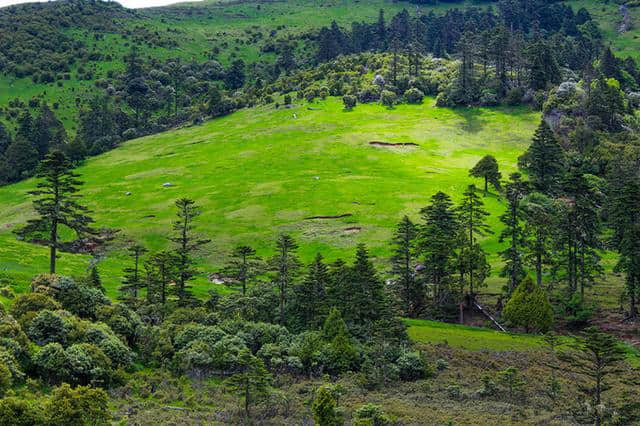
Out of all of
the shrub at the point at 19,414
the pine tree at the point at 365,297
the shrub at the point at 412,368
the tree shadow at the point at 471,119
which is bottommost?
the shrub at the point at 412,368

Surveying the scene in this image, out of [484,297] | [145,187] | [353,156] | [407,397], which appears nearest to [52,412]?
[407,397]

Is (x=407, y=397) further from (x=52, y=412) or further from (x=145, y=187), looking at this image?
(x=145, y=187)

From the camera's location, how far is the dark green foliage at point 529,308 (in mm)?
64125

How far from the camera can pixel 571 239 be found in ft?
238

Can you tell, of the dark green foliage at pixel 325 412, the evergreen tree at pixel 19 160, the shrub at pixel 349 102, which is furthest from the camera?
the shrub at pixel 349 102

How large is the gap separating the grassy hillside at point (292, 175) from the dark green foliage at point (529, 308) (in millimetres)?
16451

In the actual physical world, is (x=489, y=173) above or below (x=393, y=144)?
below

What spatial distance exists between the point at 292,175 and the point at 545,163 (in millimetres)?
50481

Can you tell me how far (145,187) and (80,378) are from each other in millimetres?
89210

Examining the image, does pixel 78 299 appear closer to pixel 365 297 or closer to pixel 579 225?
pixel 365 297

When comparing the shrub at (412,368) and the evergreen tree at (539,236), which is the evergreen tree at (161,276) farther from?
the evergreen tree at (539,236)

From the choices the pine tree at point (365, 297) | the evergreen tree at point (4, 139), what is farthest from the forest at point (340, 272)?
the evergreen tree at point (4, 139)

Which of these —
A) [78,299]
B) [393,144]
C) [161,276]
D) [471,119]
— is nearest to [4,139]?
[393,144]

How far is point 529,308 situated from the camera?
64.2m
